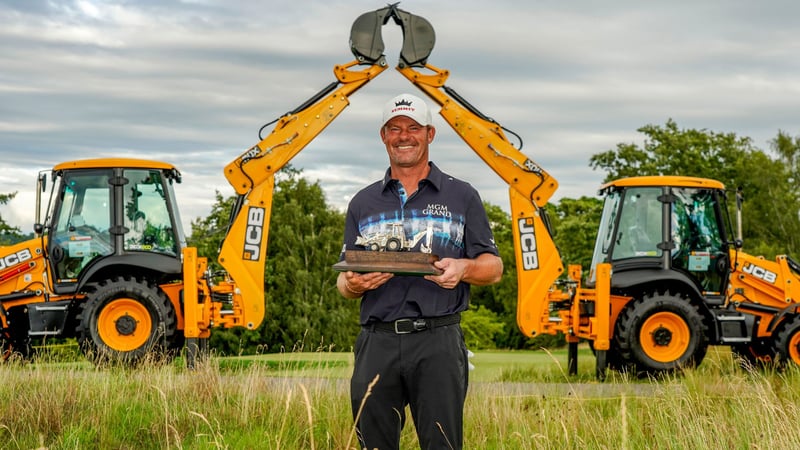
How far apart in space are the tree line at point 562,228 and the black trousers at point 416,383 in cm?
3511

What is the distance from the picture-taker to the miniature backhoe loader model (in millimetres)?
12867

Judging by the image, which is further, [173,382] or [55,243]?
[55,243]

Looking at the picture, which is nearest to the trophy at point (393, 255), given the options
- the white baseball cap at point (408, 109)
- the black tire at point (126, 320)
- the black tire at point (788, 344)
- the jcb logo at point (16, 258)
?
the white baseball cap at point (408, 109)

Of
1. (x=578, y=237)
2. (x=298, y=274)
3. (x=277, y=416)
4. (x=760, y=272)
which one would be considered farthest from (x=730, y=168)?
(x=277, y=416)

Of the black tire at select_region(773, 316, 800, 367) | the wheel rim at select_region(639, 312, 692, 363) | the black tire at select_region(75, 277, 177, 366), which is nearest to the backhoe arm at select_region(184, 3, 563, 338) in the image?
the black tire at select_region(75, 277, 177, 366)

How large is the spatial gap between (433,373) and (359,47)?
937 centimetres

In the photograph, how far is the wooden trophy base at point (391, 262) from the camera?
426 cm

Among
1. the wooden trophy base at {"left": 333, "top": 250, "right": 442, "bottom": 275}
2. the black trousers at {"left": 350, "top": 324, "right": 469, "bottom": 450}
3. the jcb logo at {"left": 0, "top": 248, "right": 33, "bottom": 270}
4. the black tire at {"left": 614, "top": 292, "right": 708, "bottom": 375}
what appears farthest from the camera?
the jcb logo at {"left": 0, "top": 248, "right": 33, "bottom": 270}

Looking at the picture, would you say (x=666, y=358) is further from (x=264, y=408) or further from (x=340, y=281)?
(x=340, y=281)

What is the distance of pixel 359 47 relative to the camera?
13273 millimetres

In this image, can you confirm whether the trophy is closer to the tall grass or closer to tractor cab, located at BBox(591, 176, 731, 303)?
the tall grass

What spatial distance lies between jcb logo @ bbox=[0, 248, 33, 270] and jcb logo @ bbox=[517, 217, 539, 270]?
275 inches

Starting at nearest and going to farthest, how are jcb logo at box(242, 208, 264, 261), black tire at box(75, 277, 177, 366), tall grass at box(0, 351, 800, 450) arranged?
1. tall grass at box(0, 351, 800, 450)
2. black tire at box(75, 277, 177, 366)
3. jcb logo at box(242, 208, 264, 261)

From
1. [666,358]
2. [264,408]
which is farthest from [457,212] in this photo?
[666,358]
